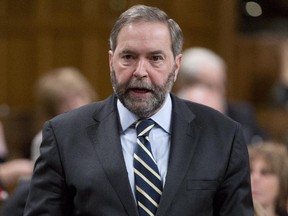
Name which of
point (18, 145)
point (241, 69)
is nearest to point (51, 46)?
point (18, 145)

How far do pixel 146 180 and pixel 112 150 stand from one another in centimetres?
14

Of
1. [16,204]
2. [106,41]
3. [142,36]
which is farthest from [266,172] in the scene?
[106,41]

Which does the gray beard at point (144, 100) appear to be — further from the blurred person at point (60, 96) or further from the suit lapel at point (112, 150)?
the blurred person at point (60, 96)

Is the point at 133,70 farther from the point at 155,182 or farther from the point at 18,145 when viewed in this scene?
the point at 18,145

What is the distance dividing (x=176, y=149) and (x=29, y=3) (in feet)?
17.7

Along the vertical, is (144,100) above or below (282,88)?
above

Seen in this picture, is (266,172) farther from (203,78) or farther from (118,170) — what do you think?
(118,170)

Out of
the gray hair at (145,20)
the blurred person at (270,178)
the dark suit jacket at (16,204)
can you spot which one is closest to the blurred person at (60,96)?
the blurred person at (270,178)

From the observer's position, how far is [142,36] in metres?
3.23

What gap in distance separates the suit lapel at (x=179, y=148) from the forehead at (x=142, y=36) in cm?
26

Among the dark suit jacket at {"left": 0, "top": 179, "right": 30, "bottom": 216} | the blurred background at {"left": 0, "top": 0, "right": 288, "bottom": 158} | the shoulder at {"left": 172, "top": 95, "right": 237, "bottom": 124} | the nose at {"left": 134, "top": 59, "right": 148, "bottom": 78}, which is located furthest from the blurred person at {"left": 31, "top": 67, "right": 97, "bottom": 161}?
the nose at {"left": 134, "top": 59, "right": 148, "bottom": 78}

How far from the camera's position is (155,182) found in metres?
3.28

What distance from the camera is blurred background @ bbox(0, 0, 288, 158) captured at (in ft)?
27.9

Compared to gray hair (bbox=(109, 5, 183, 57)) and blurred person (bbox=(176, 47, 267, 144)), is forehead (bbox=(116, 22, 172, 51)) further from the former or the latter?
blurred person (bbox=(176, 47, 267, 144))
